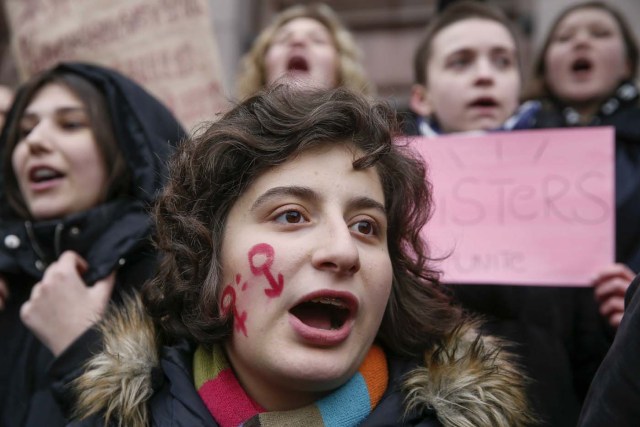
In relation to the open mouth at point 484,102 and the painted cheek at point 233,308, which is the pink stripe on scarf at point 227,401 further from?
the open mouth at point 484,102

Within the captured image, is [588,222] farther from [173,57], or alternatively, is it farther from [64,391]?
[173,57]

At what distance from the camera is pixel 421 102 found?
287 cm

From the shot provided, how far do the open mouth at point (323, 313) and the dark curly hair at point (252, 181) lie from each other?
0.17 metres

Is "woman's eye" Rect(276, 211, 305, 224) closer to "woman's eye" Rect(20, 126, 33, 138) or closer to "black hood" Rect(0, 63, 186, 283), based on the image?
"black hood" Rect(0, 63, 186, 283)

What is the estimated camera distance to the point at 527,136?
2451 millimetres

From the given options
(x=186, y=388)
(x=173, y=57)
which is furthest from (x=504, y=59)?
(x=186, y=388)

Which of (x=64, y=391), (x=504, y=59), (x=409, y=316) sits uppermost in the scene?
(x=504, y=59)

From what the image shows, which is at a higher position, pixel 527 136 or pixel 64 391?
pixel 527 136

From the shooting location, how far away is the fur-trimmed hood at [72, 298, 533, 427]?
165cm

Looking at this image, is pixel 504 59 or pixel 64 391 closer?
pixel 64 391

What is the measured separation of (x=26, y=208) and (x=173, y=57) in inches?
38.5

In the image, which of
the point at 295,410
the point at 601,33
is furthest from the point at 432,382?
the point at 601,33

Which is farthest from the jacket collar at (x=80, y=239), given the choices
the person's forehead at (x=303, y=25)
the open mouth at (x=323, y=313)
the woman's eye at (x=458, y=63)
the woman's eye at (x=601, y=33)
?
the woman's eye at (x=601, y=33)

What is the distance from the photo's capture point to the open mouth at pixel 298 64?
10.8 feet
